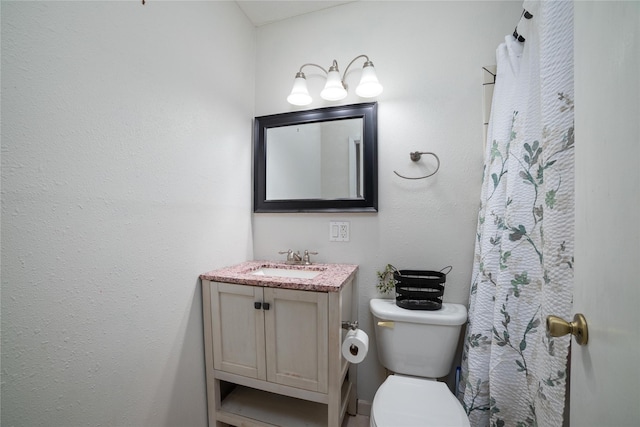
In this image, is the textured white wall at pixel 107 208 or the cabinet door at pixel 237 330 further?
the cabinet door at pixel 237 330

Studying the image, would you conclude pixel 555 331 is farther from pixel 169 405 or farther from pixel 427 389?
pixel 169 405

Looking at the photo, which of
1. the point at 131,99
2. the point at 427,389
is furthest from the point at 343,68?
the point at 427,389

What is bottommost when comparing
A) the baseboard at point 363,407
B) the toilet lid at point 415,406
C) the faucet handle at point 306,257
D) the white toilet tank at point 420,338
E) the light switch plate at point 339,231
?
the baseboard at point 363,407

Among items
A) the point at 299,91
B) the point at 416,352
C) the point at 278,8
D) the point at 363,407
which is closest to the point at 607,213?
the point at 416,352

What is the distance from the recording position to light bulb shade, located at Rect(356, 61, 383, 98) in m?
1.31

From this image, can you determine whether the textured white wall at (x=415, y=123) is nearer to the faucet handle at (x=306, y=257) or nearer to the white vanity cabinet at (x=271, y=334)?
the faucet handle at (x=306, y=257)

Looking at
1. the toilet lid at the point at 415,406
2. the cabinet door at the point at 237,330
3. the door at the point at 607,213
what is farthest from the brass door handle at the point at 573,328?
the cabinet door at the point at 237,330

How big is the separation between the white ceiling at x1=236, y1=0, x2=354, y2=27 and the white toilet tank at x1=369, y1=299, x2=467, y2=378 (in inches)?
70.4

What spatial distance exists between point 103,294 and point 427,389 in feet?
4.20

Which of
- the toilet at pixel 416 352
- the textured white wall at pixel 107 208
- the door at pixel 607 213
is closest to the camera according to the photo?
the door at pixel 607 213

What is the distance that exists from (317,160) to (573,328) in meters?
1.31

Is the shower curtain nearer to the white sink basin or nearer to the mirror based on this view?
the mirror

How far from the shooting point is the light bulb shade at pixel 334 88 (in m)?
1.38

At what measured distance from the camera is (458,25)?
1317mm
